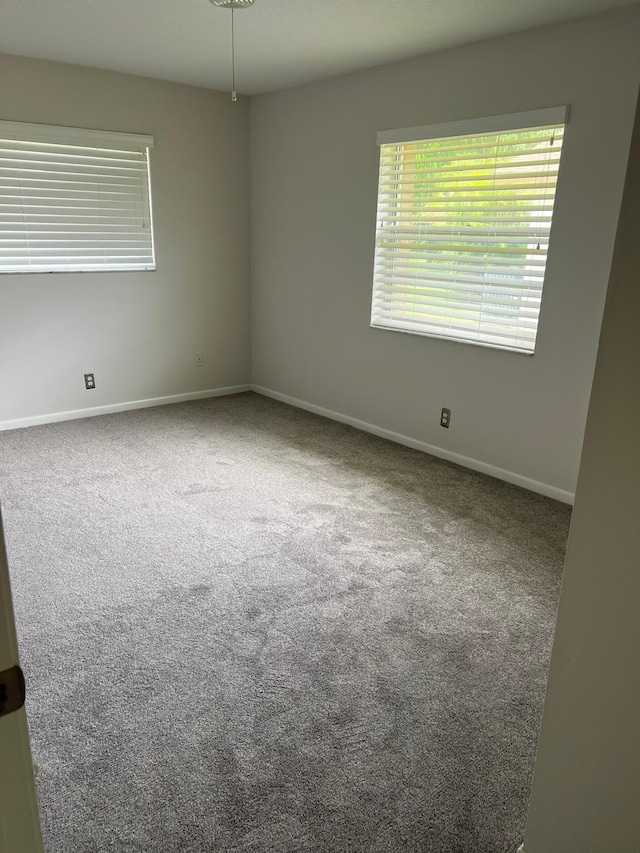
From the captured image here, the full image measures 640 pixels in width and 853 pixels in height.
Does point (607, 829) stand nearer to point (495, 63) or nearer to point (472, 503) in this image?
point (472, 503)

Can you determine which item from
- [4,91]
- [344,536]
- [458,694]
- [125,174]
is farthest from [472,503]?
[4,91]

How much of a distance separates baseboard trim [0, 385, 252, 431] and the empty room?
2 centimetres

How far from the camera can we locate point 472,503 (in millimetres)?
3486

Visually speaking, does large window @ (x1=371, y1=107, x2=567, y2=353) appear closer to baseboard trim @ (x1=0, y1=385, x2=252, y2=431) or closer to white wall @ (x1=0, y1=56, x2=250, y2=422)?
white wall @ (x1=0, y1=56, x2=250, y2=422)

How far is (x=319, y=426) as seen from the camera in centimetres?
477

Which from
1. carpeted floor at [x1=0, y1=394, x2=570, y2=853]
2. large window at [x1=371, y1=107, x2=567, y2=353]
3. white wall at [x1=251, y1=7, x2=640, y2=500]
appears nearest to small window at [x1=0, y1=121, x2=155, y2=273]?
white wall at [x1=251, y1=7, x2=640, y2=500]

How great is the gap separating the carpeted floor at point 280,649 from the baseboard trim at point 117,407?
61 centimetres

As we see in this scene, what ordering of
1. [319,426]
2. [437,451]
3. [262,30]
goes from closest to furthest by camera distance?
[262,30] < [437,451] < [319,426]

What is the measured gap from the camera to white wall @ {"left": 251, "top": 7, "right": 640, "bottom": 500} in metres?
3.06

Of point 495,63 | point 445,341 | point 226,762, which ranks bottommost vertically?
point 226,762

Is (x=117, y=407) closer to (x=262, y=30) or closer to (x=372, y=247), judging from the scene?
(x=372, y=247)

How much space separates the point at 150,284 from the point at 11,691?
15.0 ft

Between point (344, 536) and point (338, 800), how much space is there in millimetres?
1498

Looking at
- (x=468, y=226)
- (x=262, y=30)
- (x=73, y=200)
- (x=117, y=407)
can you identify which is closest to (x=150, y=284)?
(x=73, y=200)
